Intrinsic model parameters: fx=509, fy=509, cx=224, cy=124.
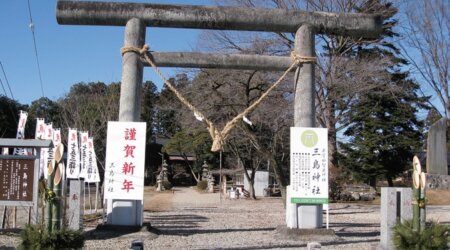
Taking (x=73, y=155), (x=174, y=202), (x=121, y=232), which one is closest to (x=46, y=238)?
(x=121, y=232)

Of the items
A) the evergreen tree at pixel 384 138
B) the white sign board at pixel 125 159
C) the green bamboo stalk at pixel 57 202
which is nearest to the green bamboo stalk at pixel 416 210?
the green bamboo stalk at pixel 57 202

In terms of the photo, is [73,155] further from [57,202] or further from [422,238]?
[422,238]

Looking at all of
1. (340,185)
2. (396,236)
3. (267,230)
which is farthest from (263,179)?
(396,236)

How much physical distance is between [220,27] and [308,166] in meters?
3.42

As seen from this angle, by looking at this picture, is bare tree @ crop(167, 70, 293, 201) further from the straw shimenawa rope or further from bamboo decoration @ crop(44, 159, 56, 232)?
bamboo decoration @ crop(44, 159, 56, 232)

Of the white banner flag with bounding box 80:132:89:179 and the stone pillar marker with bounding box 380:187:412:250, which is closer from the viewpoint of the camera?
the stone pillar marker with bounding box 380:187:412:250

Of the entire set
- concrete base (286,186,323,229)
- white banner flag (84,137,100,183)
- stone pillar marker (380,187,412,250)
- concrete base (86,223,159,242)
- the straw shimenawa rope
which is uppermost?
the straw shimenawa rope

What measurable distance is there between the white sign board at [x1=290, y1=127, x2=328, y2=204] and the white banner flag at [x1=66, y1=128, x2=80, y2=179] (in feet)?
36.0

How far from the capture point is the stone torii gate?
Answer: 33.9 ft

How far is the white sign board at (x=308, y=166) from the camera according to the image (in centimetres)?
1009

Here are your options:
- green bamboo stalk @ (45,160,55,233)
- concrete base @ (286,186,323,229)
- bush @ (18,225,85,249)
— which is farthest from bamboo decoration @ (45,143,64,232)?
concrete base @ (286,186,323,229)

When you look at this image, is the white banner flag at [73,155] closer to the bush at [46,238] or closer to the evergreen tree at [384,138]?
the bush at [46,238]

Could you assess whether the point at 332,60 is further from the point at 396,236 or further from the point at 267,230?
the point at 396,236

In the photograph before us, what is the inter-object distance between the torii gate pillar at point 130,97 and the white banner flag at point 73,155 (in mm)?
8952
